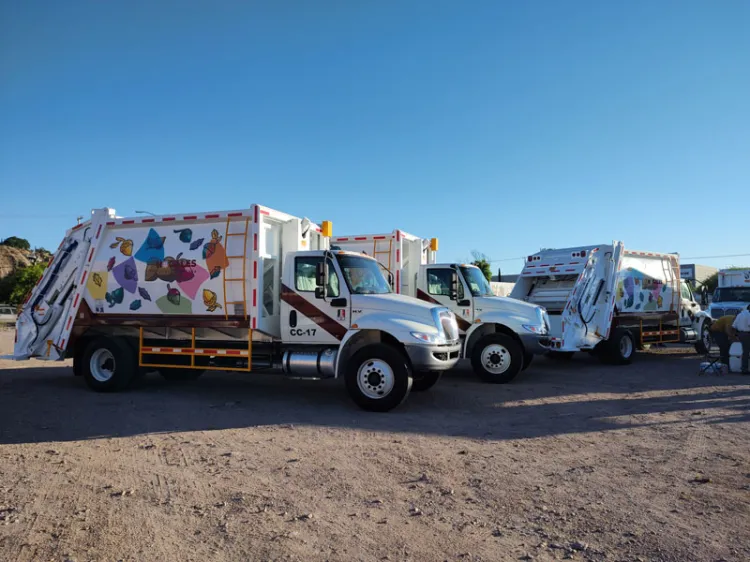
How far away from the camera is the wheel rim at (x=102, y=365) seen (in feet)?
35.0

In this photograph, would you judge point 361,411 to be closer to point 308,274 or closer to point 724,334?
point 308,274

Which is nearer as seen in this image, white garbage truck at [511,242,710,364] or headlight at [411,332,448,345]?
headlight at [411,332,448,345]

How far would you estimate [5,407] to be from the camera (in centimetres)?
902

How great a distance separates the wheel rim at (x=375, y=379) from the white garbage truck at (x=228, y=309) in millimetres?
15

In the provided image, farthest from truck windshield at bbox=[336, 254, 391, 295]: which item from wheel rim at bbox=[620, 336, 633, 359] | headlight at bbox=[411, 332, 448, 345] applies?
wheel rim at bbox=[620, 336, 633, 359]

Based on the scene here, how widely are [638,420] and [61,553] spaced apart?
7347 mm

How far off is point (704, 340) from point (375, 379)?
14.3m

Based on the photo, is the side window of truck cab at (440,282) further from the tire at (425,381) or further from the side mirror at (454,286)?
the tire at (425,381)

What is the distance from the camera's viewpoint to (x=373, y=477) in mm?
5688

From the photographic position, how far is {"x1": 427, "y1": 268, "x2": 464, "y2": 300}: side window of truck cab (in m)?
12.8

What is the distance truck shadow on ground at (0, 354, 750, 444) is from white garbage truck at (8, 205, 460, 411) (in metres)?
0.60

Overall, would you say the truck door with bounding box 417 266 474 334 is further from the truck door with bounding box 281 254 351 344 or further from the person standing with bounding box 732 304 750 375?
the person standing with bounding box 732 304 750 375

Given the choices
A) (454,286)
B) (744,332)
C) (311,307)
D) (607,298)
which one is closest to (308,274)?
(311,307)

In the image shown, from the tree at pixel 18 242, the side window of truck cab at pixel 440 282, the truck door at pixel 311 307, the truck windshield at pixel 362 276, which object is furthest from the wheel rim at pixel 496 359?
the tree at pixel 18 242
